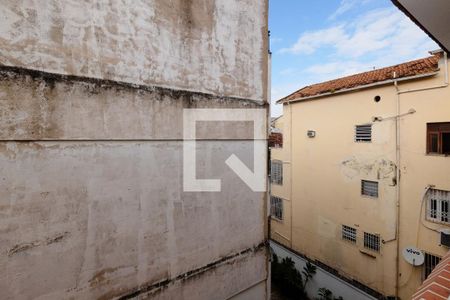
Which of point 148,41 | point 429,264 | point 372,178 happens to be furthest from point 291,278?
point 148,41

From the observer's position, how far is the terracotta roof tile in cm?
992

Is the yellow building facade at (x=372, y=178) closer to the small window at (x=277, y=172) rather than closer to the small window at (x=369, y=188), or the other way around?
the small window at (x=369, y=188)

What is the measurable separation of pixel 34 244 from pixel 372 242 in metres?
11.7

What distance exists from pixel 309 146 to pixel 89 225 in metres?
11.7

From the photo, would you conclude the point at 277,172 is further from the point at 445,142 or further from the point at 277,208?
the point at 445,142

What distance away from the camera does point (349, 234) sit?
12297 mm

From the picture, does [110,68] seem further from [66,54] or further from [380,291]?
[380,291]

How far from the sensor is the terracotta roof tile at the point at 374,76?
9.92 meters

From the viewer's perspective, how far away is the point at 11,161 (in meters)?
3.57

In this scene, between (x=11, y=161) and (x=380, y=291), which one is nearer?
(x=11, y=161)

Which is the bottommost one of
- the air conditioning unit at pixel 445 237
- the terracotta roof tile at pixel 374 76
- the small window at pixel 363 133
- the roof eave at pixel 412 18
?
the air conditioning unit at pixel 445 237

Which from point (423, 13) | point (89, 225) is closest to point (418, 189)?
point (423, 13)

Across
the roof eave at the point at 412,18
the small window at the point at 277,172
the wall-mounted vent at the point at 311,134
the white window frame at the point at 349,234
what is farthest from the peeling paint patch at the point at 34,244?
the small window at the point at 277,172

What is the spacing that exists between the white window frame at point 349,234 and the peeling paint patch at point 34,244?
11.4m
